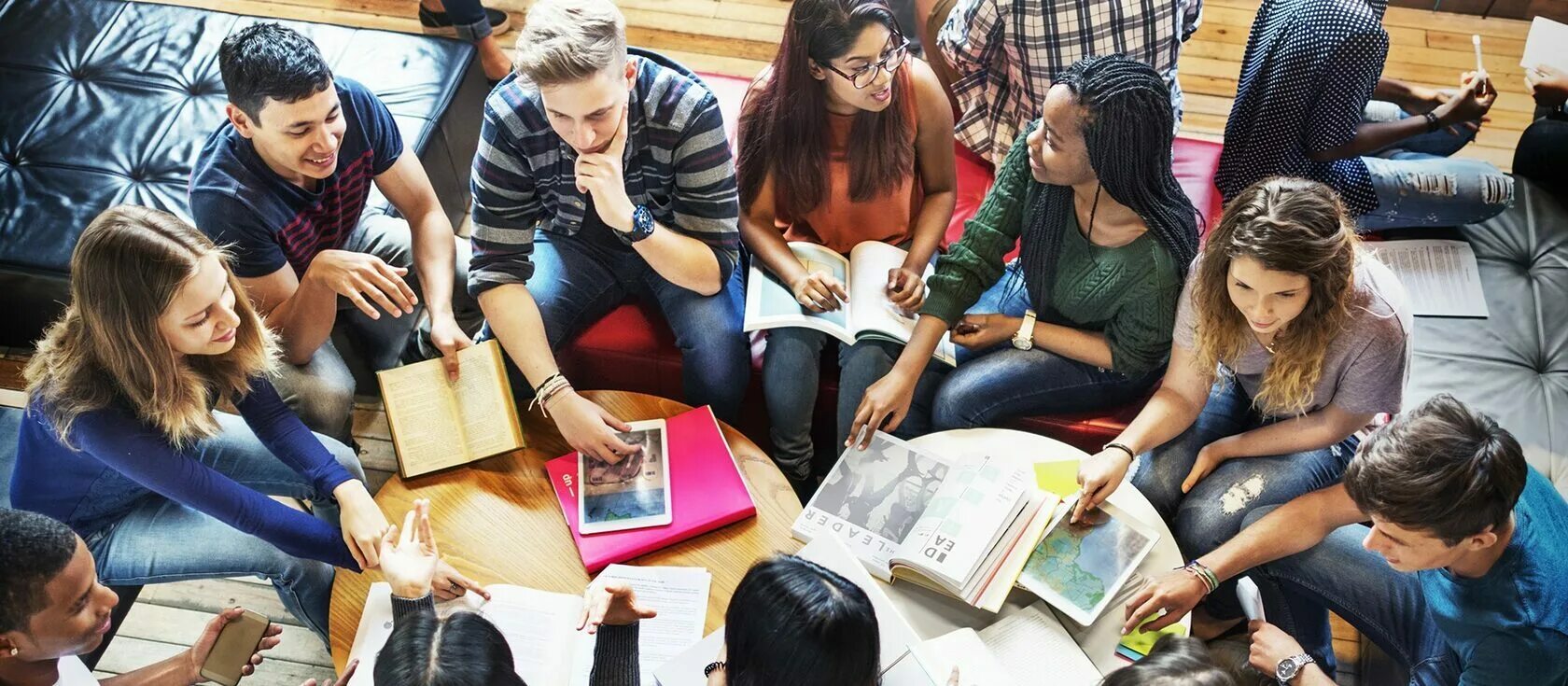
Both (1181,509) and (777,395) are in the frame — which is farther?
(777,395)

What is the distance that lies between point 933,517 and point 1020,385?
523mm

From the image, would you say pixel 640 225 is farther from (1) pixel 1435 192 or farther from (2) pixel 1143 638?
(1) pixel 1435 192

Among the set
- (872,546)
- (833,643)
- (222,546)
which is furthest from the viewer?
(222,546)

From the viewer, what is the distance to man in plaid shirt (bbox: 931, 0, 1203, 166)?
8.41ft

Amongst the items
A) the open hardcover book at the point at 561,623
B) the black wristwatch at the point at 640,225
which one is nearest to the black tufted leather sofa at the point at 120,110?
the black wristwatch at the point at 640,225

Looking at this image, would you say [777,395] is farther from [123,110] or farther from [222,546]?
[123,110]

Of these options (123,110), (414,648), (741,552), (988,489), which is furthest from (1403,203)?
(123,110)

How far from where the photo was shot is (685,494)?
2.17 meters

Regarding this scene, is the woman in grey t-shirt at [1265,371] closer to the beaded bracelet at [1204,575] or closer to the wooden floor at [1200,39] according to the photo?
the beaded bracelet at [1204,575]

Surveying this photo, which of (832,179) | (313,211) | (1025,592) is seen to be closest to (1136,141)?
(832,179)

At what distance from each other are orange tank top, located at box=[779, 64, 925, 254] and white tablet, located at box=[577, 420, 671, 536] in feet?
2.15

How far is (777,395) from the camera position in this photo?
253cm

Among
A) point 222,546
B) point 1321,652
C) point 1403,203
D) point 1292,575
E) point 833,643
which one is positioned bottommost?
point 1321,652

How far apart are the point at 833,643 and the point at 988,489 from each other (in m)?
0.71
